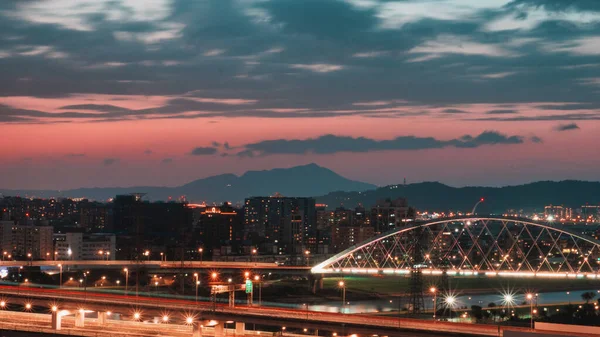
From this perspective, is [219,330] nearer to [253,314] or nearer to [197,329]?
[197,329]

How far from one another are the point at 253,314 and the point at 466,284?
7069 centimetres

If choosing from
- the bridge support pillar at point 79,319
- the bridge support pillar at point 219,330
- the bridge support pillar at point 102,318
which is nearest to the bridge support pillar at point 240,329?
the bridge support pillar at point 219,330

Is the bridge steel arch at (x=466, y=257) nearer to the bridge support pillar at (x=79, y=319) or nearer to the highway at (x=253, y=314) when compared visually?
the highway at (x=253, y=314)

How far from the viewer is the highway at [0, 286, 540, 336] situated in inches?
1688

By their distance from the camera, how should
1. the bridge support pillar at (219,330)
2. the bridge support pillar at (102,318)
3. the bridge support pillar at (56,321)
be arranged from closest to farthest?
1. the bridge support pillar at (219,330)
2. the bridge support pillar at (56,321)
3. the bridge support pillar at (102,318)

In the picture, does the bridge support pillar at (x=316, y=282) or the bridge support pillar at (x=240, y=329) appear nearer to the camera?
the bridge support pillar at (x=240, y=329)

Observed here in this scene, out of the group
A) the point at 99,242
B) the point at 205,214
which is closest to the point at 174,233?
the point at 205,214

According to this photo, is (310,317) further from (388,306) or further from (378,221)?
(378,221)

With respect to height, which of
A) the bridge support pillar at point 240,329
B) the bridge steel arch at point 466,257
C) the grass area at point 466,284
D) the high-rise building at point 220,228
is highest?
the high-rise building at point 220,228

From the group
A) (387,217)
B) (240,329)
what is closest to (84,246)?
(387,217)

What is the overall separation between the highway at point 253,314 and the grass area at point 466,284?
52015mm

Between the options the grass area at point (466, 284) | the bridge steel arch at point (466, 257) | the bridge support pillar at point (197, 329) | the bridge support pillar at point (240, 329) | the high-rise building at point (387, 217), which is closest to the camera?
the bridge support pillar at point (197, 329)

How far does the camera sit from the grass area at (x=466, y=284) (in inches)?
4299

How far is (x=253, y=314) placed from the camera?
4750 centimetres
